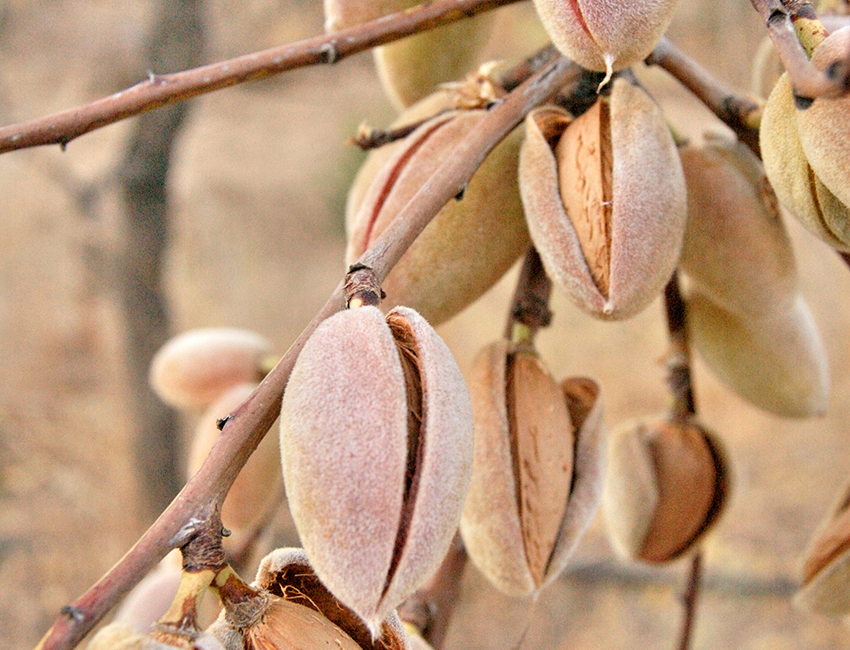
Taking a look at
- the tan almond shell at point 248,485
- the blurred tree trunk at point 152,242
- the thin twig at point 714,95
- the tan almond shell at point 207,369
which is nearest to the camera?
the thin twig at point 714,95

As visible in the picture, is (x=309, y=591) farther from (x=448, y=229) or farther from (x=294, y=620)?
(x=448, y=229)

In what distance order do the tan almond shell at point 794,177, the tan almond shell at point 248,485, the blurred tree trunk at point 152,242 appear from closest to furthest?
the tan almond shell at point 794,177 → the tan almond shell at point 248,485 → the blurred tree trunk at point 152,242

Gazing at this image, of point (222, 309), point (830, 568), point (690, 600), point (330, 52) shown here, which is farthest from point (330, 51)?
point (222, 309)

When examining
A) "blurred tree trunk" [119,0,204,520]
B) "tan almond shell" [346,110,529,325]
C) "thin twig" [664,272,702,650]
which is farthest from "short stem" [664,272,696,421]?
"blurred tree trunk" [119,0,204,520]

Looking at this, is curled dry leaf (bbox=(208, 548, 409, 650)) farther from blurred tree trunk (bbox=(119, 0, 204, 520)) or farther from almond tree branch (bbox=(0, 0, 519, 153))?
blurred tree trunk (bbox=(119, 0, 204, 520))

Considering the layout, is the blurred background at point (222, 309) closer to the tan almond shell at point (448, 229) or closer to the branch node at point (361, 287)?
the tan almond shell at point (448, 229)

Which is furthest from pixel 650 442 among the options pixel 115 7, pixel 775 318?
pixel 115 7

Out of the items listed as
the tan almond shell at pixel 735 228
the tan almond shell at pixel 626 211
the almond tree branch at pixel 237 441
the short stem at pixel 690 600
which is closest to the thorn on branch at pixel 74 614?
the almond tree branch at pixel 237 441

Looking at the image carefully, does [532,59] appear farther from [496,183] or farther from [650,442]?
[650,442]
